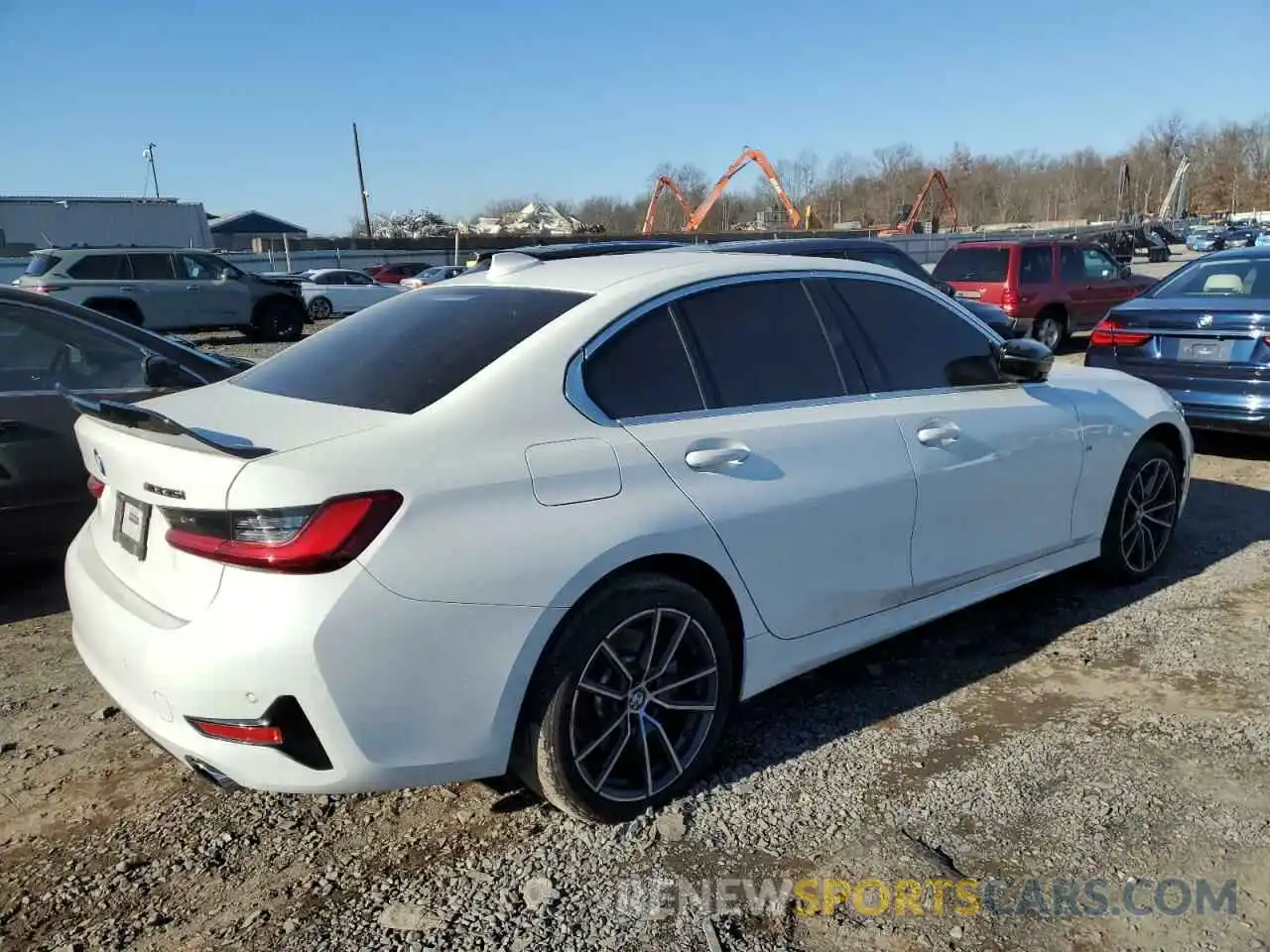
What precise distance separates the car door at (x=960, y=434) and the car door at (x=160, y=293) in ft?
56.1

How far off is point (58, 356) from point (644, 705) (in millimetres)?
3537

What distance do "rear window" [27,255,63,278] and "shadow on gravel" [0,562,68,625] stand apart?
14.6 meters

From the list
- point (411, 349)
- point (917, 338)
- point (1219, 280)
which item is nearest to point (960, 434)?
point (917, 338)

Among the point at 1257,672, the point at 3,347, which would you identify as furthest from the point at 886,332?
the point at 3,347

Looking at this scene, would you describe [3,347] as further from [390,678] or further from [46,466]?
[390,678]

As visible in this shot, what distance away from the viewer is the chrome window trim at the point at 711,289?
9.55 ft

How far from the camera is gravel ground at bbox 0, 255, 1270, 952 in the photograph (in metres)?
2.55

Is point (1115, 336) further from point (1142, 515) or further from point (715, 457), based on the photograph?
point (715, 457)

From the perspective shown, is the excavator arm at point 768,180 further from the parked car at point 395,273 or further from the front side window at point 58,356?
the front side window at point 58,356

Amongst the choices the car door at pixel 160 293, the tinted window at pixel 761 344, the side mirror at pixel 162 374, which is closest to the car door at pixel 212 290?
the car door at pixel 160 293

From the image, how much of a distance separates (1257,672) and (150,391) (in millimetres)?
4999

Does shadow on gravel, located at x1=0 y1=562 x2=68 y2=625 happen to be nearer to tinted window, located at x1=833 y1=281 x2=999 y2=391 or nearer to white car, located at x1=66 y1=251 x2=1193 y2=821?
white car, located at x1=66 y1=251 x2=1193 y2=821

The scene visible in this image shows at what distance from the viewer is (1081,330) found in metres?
14.2

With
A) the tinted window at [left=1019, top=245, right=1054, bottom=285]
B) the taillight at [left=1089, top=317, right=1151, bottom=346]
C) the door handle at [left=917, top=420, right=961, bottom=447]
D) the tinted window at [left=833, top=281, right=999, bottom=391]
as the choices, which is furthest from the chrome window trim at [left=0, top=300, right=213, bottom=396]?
the tinted window at [left=1019, top=245, right=1054, bottom=285]
